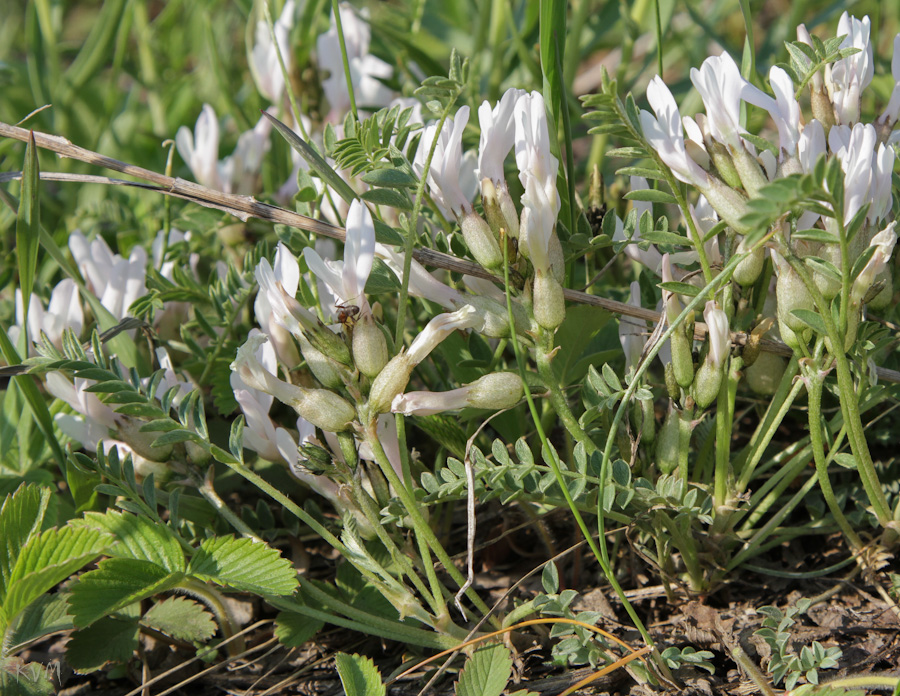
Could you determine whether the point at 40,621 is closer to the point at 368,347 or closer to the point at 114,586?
the point at 114,586

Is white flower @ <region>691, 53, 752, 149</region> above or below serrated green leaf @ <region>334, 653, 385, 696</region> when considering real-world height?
above

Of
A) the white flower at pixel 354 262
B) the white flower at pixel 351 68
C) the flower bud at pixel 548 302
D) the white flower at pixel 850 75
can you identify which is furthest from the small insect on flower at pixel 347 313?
the white flower at pixel 351 68

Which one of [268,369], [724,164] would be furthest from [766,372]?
[268,369]

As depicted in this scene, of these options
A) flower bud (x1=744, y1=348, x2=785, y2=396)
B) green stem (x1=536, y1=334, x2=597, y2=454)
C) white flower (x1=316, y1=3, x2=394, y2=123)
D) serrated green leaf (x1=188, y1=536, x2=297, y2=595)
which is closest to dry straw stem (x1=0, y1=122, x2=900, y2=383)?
flower bud (x1=744, y1=348, x2=785, y2=396)

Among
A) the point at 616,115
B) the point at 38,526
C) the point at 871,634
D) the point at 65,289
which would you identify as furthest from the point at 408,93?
the point at 871,634

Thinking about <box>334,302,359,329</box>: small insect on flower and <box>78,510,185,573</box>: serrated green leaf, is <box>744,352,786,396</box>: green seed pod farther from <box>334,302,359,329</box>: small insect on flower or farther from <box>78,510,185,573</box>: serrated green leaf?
<box>78,510,185,573</box>: serrated green leaf

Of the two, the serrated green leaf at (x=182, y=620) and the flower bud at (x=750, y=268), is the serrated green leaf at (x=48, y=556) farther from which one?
the flower bud at (x=750, y=268)

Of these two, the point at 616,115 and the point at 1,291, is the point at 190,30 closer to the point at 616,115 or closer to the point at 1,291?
the point at 1,291
